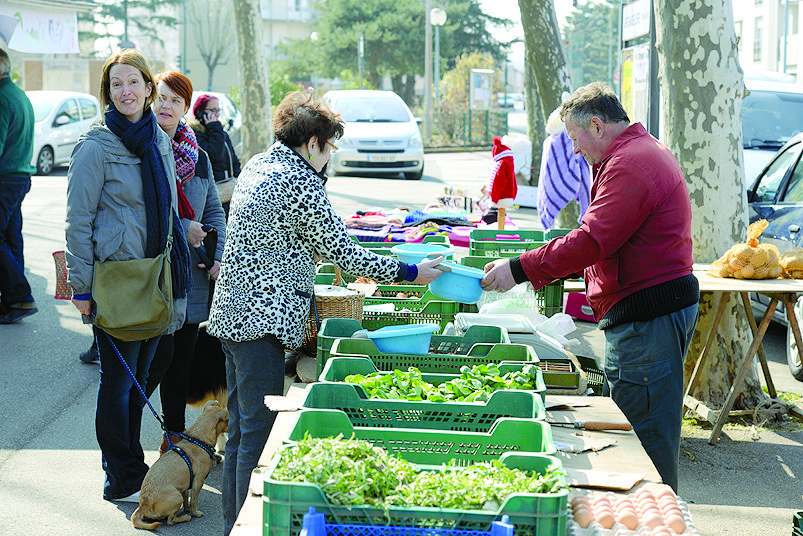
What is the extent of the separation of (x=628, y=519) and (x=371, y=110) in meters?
17.5

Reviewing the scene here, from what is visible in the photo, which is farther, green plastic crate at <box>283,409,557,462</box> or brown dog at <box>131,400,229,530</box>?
brown dog at <box>131,400,229,530</box>

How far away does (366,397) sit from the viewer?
259 cm

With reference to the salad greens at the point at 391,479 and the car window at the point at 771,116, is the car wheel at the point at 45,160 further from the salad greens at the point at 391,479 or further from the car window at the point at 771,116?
the salad greens at the point at 391,479

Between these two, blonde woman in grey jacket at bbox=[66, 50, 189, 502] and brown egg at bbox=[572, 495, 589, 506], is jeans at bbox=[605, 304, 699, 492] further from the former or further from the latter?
blonde woman in grey jacket at bbox=[66, 50, 189, 502]

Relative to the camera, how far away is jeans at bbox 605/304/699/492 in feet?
11.3

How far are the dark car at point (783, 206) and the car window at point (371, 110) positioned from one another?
39.4 ft

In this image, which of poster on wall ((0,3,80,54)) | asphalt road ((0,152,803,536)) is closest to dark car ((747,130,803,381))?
asphalt road ((0,152,803,536))

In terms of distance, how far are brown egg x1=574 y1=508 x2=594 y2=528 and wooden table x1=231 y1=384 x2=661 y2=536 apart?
32cm

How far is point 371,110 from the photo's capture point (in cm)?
1903

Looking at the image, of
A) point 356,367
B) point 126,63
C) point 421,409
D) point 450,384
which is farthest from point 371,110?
point 421,409

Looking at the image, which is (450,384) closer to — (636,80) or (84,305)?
(84,305)

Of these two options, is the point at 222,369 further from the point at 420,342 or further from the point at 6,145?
the point at 6,145

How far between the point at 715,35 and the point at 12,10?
330 inches

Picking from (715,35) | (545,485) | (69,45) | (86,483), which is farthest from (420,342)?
(69,45)
